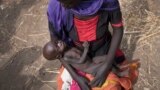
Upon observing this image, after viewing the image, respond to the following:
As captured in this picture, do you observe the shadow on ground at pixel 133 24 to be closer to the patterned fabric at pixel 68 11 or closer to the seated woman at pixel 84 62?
the seated woman at pixel 84 62

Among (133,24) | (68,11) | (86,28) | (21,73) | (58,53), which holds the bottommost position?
(21,73)

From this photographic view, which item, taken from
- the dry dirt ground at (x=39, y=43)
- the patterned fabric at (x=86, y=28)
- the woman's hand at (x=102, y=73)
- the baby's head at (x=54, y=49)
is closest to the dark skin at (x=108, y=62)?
the woman's hand at (x=102, y=73)

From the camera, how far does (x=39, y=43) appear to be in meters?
3.89

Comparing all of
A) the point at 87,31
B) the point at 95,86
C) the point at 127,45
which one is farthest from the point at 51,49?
the point at 127,45

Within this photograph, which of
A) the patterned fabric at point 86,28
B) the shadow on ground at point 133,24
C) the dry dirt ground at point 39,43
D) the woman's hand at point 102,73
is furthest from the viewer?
the shadow on ground at point 133,24

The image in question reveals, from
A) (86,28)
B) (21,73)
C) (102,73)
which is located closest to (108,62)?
(102,73)

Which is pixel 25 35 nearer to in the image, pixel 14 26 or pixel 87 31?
pixel 14 26

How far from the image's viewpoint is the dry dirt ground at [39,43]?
3514mm

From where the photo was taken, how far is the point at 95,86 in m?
2.44

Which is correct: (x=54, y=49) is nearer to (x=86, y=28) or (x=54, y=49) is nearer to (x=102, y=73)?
(x=86, y=28)

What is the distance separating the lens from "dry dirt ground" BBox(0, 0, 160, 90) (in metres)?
3.51

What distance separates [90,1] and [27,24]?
213cm

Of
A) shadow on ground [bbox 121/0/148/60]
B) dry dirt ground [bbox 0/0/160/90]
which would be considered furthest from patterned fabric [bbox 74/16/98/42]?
shadow on ground [bbox 121/0/148/60]

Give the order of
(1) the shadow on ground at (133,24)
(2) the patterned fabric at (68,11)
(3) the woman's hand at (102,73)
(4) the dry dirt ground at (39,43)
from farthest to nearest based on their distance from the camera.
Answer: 1. (1) the shadow on ground at (133,24)
2. (4) the dry dirt ground at (39,43)
3. (3) the woman's hand at (102,73)
4. (2) the patterned fabric at (68,11)
